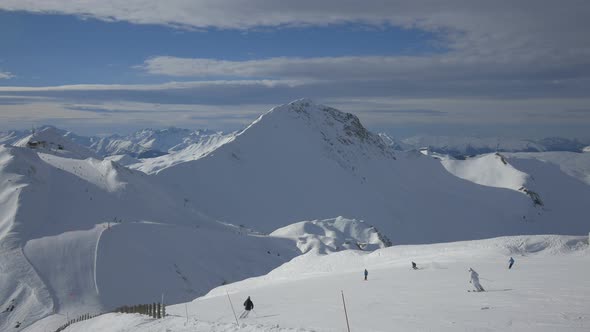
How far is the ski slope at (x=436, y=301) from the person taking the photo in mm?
15238

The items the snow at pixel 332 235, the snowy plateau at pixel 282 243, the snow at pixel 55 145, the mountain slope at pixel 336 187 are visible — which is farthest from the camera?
the mountain slope at pixel 336 187

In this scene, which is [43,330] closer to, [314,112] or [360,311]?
[360,311]

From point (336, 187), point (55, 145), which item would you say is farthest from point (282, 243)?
point (55, 145)

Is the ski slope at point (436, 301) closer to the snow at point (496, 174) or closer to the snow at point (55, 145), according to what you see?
the snow at point (55, 145)

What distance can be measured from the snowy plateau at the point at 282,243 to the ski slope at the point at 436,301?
0.37 ft

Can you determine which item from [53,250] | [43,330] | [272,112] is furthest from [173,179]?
[43,330]

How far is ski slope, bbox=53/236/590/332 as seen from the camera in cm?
1524

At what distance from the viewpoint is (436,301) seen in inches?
742

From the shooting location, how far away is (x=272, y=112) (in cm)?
15075

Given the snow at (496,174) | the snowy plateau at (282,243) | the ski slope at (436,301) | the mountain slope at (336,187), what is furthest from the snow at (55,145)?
the snow at (496,174)

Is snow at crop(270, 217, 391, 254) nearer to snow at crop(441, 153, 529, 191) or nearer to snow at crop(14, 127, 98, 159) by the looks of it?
snow at crop(14, 127, 98, 159)

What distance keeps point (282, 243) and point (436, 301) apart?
51.5m

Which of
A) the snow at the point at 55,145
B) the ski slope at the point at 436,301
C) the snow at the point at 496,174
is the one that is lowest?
the snow at the point at 496,174

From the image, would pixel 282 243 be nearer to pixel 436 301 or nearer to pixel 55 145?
pixel 436 301
